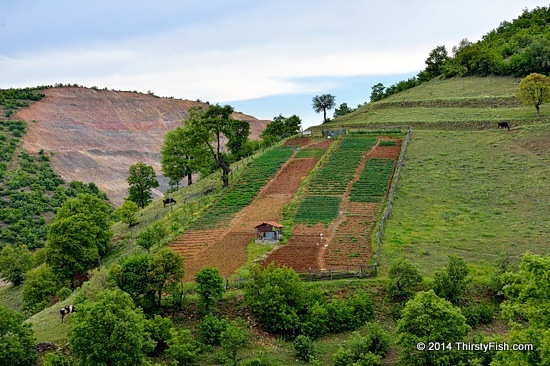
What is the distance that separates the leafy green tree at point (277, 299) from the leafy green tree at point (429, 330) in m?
7.50

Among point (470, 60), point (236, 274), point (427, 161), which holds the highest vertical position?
point (470, 60)

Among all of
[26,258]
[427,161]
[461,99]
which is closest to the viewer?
[26,258]

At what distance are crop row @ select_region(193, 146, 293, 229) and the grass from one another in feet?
49.3

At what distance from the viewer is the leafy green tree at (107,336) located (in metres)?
22.5

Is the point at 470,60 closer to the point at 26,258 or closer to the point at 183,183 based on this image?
the point at 183,183

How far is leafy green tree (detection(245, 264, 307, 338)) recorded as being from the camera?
2967cm

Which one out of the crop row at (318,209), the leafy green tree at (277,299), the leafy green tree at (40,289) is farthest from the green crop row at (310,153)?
the leafy green tree at (277,299)

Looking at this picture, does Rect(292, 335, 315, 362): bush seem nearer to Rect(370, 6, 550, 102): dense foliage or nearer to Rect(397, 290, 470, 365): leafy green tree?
Rect(397, 290, 470, 365): leafy green tree

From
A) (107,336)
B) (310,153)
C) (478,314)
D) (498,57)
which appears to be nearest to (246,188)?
(310,153)

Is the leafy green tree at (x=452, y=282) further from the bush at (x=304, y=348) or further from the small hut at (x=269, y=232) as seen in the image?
the small hut at (x=269, y=232)

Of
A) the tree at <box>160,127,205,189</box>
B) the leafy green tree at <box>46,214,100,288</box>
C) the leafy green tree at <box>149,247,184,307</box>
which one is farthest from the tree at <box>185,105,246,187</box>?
the leafy green tree at <box>149,247,184,307</box>

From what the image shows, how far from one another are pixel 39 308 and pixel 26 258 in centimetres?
1543

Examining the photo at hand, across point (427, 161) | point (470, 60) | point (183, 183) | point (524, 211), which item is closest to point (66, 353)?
point (524, 211)

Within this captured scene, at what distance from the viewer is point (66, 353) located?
26.5m
